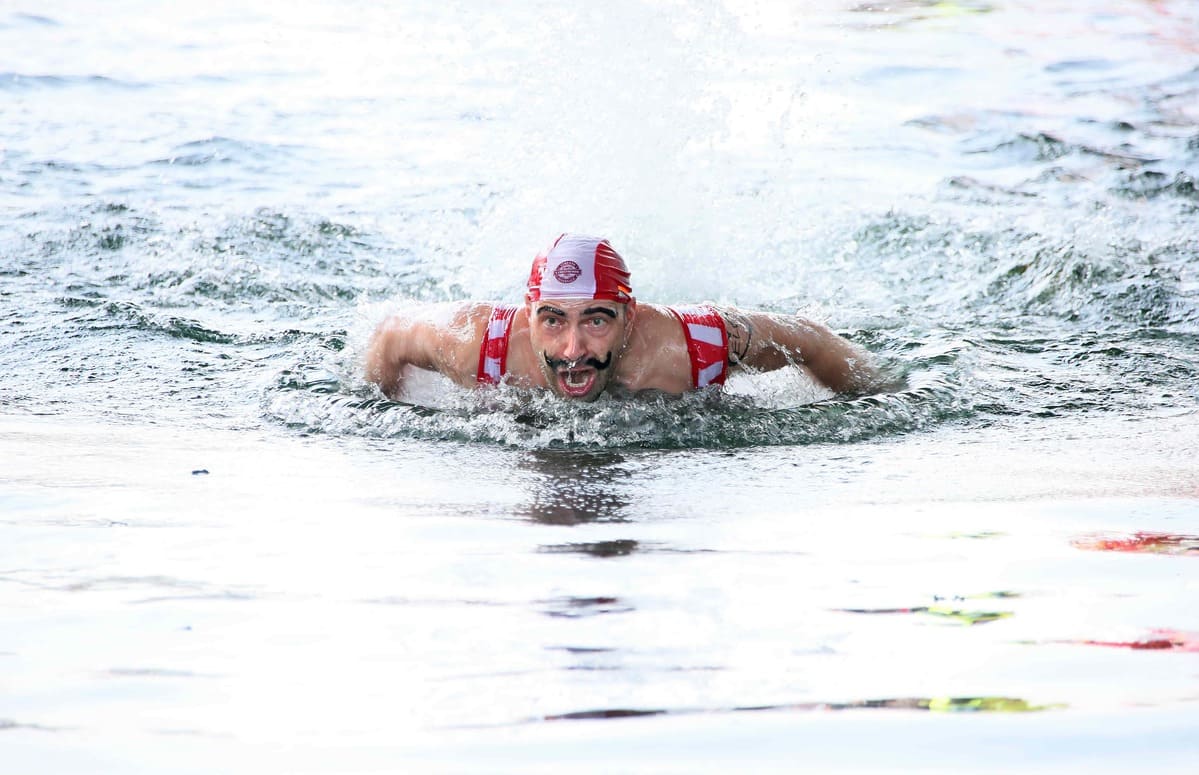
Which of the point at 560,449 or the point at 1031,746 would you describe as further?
the point at 560,449

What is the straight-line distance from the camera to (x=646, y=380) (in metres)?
6.81

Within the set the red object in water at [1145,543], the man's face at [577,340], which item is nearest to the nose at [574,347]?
the man's face at [577,340]

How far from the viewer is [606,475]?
18.1 ft

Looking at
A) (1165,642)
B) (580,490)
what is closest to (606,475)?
(580,490)

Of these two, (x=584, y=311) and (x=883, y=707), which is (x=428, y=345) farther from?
(x=883, y=707)

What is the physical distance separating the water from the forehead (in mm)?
461

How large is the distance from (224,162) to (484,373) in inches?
466

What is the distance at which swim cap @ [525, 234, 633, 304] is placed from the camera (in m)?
6.53

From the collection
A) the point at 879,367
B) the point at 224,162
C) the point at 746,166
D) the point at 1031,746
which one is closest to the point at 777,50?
the point at 746,166

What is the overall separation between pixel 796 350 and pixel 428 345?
1.93 meters

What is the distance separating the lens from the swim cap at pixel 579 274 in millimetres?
6531

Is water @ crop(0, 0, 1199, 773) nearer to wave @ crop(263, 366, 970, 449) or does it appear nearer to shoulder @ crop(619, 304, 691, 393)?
wave @ crop(263, 366, 970, 449)

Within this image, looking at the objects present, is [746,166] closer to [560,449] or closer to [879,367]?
[879,367]

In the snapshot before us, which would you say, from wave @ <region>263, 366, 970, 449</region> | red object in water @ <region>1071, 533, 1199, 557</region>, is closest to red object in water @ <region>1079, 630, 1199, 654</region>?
red object in water @ <region>1071, 533, 1199, 557</region>
